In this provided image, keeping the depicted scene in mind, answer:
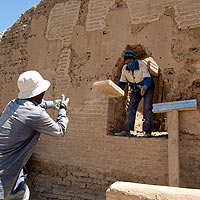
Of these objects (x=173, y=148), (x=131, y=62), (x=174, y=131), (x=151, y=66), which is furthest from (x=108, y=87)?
(x=151, y=66)

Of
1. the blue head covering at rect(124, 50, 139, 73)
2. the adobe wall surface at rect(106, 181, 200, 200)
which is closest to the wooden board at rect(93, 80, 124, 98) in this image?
the blue head covering at rect(124, 50, 139, 73)

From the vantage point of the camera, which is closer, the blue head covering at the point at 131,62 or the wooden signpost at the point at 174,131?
the wooden signpost at the point at 174,131

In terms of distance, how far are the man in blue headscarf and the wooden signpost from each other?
573 millimetres

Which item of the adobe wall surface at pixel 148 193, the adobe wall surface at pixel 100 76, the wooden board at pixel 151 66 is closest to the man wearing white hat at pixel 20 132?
the adobe wall surface at pixel 148 193

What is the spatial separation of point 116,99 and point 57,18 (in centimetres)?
230

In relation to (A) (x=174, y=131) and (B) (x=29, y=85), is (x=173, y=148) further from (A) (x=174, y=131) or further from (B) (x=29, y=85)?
(B) (x=29, y=85)

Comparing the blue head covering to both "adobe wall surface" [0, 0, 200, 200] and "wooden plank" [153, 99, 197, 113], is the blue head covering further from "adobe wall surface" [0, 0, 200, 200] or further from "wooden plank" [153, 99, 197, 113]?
"wooden plank" [153, 99, 197, 113]

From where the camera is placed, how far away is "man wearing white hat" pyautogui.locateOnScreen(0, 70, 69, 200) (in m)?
1.93

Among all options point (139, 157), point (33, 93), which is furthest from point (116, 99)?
point (33, 93)

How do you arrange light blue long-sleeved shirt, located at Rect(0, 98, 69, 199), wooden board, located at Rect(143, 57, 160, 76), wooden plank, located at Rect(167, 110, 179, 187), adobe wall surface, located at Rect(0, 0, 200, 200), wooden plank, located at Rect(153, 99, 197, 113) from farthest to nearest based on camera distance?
wooden board, located at Rect(143, 57, 160, 76), adobe wall surface, located at Rect(0, 0, 200, 200), wooden plank, located at Rect(153, 99, 197, 113), wooden plank, located at Rect(167, 110, 179, 187), light blue long-sleeved shirt, located at Rect(0, 98, 69, 199)

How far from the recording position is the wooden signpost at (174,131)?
10.7ft

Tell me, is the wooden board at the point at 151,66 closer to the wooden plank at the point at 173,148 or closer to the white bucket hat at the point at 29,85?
the wooden plank at the point at 173,148

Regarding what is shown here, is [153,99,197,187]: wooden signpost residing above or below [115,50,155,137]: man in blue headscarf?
Answer: below

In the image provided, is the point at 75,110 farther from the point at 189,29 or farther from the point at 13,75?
the point at 189,29
